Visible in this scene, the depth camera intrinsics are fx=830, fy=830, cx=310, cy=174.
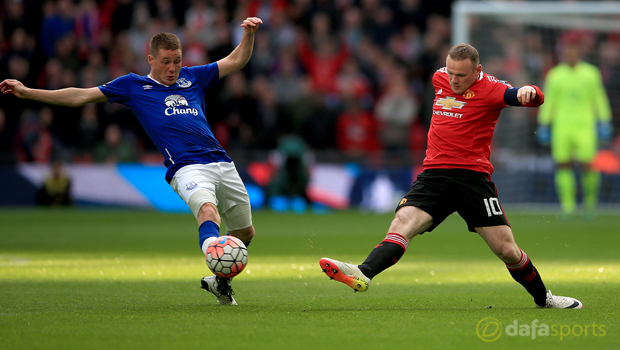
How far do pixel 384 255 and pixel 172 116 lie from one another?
6.35ft

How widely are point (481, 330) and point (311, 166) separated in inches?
524

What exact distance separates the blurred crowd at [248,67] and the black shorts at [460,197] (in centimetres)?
1193

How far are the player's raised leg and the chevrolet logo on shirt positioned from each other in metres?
0.82

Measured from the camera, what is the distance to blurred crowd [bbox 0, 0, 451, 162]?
Result: 18.7 metres

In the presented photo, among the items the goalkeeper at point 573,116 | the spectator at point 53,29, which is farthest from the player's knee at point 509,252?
the spectator at point 53,29

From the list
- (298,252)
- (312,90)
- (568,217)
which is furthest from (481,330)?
(312,90)

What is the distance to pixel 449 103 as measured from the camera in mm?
6168

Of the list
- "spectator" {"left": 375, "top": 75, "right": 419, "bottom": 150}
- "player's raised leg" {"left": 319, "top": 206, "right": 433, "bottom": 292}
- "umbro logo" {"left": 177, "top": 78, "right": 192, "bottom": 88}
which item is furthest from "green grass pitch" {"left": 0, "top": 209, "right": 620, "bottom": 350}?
"spectator" {"left": 375, "top": 75, "right": 419, "bottom": 150}

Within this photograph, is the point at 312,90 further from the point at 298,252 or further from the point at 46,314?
the point at 46,314

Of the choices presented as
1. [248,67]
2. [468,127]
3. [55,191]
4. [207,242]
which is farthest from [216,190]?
[248,67]

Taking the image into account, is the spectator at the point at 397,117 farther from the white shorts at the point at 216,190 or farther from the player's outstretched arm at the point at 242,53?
the white shorts at the point at 216,190

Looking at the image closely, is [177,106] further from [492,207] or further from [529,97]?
[529,97]

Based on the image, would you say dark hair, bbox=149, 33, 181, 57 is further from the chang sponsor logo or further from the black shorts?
the black shorts

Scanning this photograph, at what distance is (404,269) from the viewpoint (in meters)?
8.55
